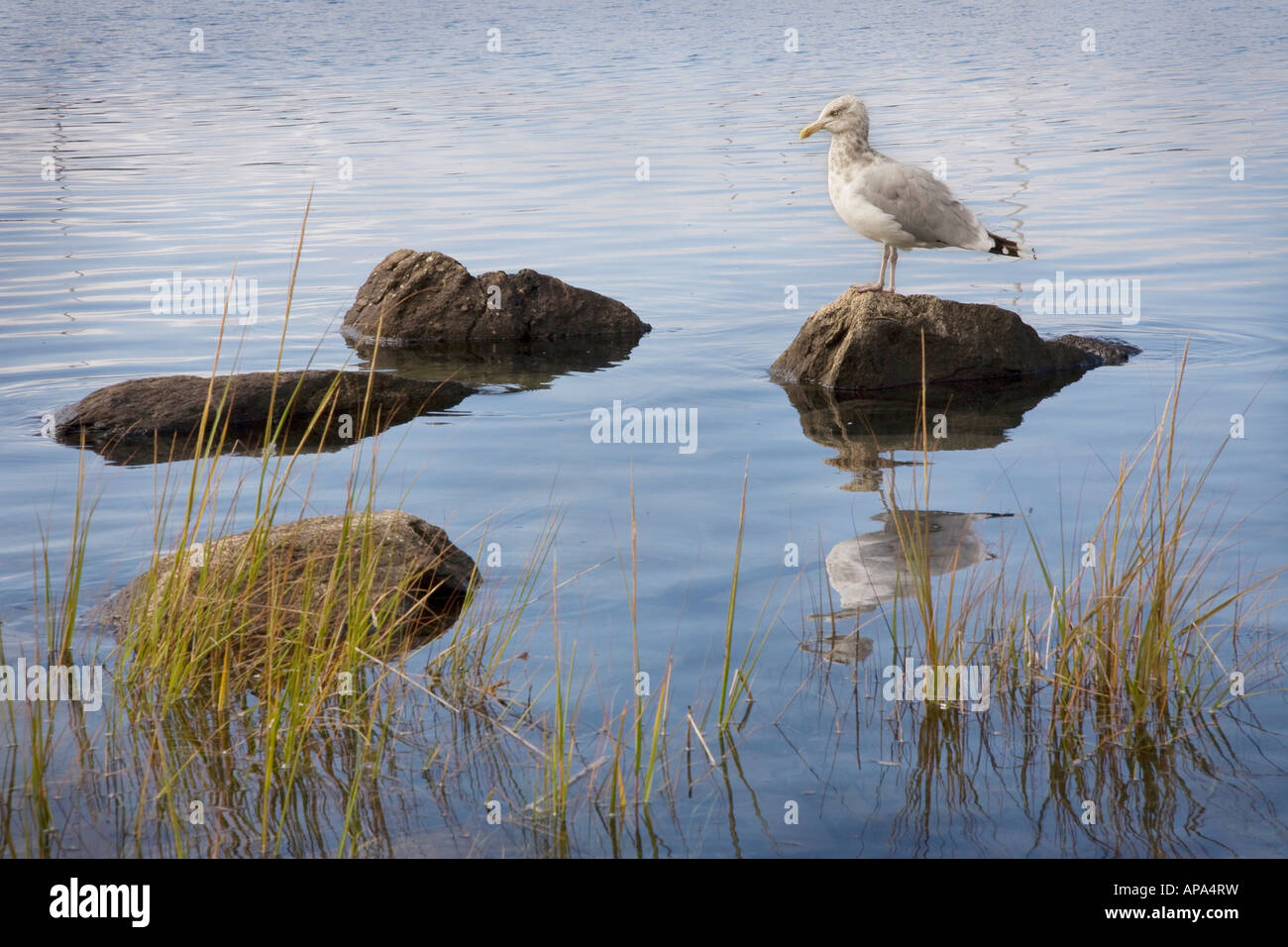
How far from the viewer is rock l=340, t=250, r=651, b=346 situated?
468 inches

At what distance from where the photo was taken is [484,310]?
39.0ft

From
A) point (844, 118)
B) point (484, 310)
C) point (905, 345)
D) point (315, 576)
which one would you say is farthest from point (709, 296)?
point (315, 576)

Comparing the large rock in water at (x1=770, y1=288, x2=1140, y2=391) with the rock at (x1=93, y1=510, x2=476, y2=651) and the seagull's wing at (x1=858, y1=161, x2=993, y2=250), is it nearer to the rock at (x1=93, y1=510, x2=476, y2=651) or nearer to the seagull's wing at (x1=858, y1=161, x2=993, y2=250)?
the seagull's wing at (x1=858, y1=161, x2=993, y2=250)

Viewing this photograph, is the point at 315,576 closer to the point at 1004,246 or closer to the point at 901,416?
the point at 901,416

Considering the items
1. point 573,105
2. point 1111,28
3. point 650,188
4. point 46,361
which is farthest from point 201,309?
point 1111,28

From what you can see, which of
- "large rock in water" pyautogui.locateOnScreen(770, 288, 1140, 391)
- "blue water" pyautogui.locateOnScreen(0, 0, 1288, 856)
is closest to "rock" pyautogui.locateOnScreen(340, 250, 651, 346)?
"blue water" pyautogui.locateOnScreen(0, 0, 1288, 856)

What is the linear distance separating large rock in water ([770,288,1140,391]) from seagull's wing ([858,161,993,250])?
1.55 feet

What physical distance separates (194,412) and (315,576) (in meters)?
3.73

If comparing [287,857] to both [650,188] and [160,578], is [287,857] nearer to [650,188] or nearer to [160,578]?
[160,578]

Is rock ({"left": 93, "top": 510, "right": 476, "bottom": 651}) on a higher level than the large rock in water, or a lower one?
lower

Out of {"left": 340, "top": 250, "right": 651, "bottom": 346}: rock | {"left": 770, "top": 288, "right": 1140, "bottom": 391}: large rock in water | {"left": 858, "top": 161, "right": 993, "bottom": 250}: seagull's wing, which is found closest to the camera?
{"left": 858, "top": 161, "right": 993, "bottom": 250}: seagull's wing

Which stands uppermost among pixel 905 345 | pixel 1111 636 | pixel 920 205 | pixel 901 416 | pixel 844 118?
pixel 844 118

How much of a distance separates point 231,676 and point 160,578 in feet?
1.55
